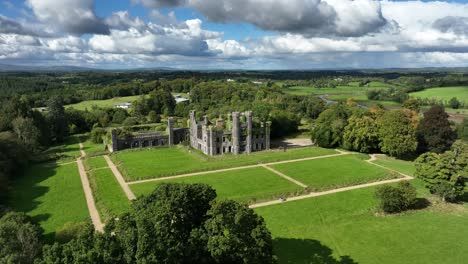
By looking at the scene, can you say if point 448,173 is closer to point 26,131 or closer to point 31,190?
point 31,190

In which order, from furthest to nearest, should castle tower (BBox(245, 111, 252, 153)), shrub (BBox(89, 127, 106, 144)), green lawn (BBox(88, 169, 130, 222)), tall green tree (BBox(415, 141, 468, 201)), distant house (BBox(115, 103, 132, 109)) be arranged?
distant house (BBox(115, 103, 132, 109)), shrub (BBox(89, 127, 106, 144)), castle tower (BBox(245, 111, 252, 153)), tall green tree (BBox(415, 141, 468, 201)), green lawn (BBox(88, 169, 130, 222))

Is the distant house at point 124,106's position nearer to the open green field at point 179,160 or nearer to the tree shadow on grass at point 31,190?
the open green field at point 179,160

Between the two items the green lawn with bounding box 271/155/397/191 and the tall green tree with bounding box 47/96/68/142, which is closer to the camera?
the green lawn with bounding box 271/155/397/191

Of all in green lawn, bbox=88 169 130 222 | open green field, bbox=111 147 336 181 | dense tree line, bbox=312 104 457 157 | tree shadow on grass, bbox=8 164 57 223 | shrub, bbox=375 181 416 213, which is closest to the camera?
shrub, bbox=375 181 416 213

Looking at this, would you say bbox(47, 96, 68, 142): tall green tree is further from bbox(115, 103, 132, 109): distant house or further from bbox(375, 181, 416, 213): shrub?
bbox(375, 181, 416, 213): shrub

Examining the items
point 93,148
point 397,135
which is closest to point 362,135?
point 397,135

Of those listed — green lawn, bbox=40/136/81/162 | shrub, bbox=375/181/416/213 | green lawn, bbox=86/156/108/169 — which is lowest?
green lawn, bbox=40/136/81/162

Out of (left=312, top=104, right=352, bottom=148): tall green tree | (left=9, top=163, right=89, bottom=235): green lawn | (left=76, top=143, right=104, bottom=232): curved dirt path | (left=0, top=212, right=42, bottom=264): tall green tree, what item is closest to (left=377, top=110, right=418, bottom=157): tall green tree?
(left=312, top=104, right=352, bottom=148): tall green tree
